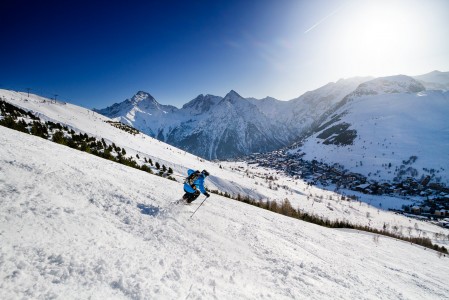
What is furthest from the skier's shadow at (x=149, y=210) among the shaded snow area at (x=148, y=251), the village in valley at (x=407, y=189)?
the village in valley at (x=407, y=189)

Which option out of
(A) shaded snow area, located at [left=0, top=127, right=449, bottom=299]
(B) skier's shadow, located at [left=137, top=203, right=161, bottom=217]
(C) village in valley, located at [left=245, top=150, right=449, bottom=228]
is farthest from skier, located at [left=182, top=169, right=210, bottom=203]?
(C) village in valley, located at [left=245, top=150, right=449, bottom=228]

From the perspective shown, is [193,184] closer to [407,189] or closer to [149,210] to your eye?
[149,210]

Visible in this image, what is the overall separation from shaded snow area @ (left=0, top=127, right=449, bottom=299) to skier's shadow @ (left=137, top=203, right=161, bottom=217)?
0.10 ft

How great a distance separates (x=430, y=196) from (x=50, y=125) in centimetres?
17672

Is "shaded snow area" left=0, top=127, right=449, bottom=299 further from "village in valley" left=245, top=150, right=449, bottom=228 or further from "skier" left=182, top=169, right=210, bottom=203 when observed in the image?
"village in valley" left=245, top=150, right=449, bottom=228

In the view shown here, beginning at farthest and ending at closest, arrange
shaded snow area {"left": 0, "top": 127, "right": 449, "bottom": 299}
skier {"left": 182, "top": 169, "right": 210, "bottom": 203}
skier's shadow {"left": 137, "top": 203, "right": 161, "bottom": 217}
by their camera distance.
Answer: skier {"left": 182, "top": 169, "right": 210, "bottom": 203}
skier's shadow {"left": 137, "top": 203, "right": 161, "bottom": 217}
shaded snow area {"left": 0, "top": 127, "right": 449, "bottom": 299}

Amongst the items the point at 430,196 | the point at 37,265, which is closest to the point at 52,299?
the point at 37,265

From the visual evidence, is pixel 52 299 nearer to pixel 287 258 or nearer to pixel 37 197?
pixel 37 197

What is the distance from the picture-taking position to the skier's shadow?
750 cm

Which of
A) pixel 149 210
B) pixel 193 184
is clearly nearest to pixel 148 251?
pixel 149 210

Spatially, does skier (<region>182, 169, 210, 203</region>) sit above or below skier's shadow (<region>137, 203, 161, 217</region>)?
above

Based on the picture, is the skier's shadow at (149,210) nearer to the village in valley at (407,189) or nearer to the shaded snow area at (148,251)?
the shaded snow area at (148,251)

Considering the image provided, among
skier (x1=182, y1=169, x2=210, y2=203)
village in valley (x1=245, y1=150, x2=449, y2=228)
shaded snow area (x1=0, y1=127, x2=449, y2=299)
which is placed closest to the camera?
shaded snow area (x1=0, y1=127, x2=449, y2=299)

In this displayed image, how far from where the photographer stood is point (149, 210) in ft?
25.4
